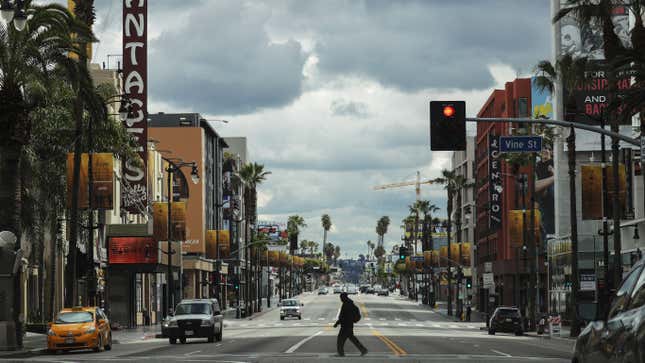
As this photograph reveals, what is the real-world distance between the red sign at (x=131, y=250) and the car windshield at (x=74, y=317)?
113 ft

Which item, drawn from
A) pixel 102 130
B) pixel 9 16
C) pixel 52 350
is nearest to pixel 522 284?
pixel 102 130

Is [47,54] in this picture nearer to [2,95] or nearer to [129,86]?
[2,95]

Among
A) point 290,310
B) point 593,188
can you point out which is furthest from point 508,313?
point 290,310

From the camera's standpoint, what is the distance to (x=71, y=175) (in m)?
47.8

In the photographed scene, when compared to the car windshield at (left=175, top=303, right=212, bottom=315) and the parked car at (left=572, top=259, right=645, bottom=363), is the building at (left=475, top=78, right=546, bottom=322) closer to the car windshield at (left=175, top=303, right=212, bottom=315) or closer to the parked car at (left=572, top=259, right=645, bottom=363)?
the car windshield at (left=175, top=303, right=212, bottom=315)

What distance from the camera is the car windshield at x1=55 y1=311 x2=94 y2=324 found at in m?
39.1

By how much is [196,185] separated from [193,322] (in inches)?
3452

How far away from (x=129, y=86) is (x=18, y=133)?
38016 mm

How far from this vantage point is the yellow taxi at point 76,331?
38406 mm

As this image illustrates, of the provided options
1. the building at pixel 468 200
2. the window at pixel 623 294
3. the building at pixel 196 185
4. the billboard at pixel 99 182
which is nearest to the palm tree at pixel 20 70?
the billboard at pixel 99 182

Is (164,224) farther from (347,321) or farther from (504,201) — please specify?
(504,201)

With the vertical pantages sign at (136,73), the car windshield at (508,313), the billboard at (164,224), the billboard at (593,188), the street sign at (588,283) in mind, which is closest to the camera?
the street sign at (588,283)

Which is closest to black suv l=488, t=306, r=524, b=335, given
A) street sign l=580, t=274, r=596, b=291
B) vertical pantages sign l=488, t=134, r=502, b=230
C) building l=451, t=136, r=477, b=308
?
street sign l=580, t=274, r=596, b=291

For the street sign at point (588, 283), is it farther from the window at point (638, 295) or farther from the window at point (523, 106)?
the window at point (523, 106)
